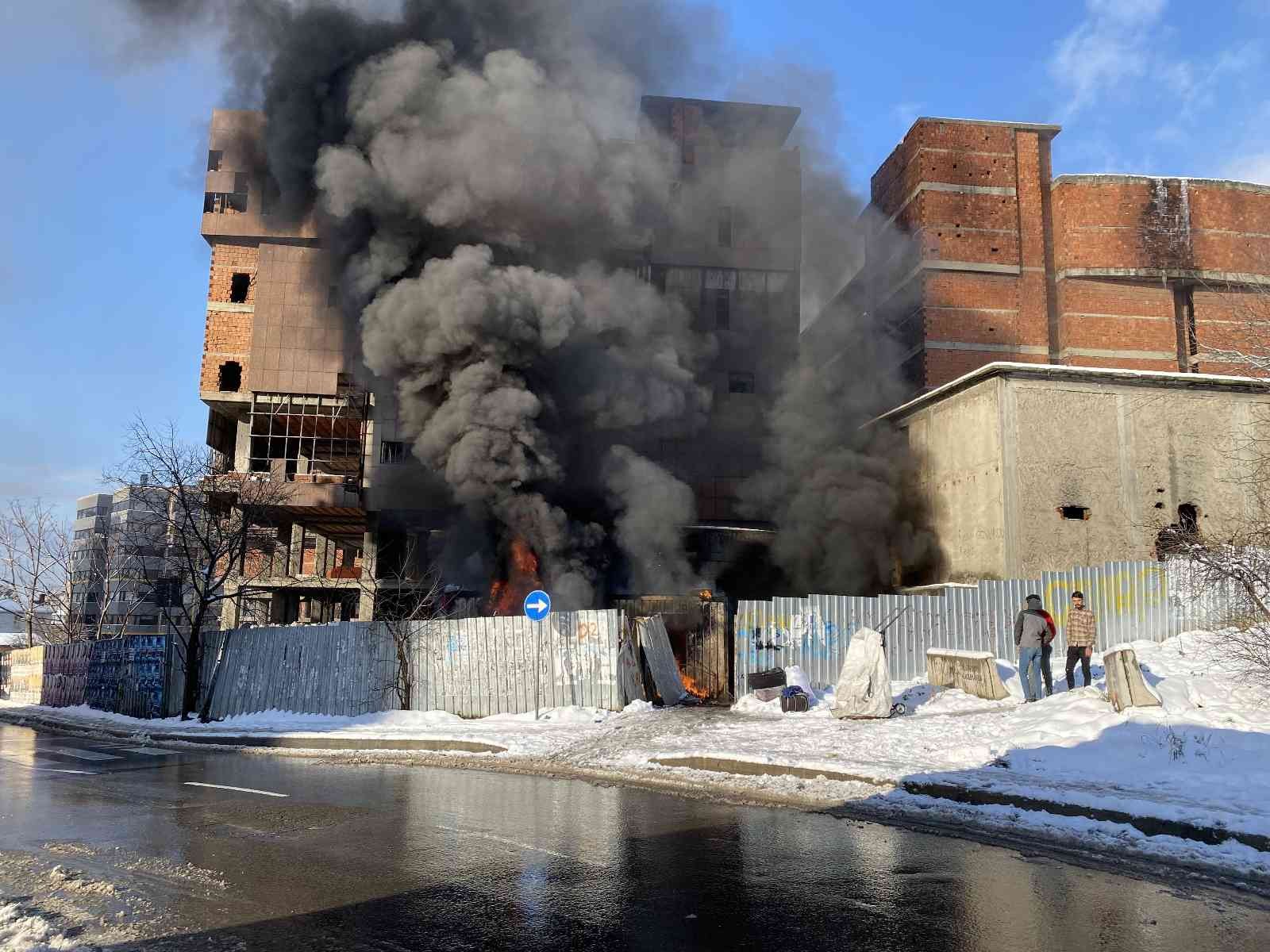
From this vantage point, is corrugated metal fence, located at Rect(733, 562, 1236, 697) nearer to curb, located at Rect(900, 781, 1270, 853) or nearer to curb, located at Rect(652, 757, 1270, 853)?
curb, located at Rect(652, 757, 1270, 853)

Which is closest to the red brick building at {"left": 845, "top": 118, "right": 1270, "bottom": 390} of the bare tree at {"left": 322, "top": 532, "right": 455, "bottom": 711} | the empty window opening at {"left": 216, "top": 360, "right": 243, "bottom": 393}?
the bare tree at {"left": 322, "top": 532, "right": 455, "bottom": 711}

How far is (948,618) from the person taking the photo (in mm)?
14820

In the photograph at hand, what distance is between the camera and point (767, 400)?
3272 cm

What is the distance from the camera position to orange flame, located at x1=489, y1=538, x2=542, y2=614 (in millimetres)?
21500

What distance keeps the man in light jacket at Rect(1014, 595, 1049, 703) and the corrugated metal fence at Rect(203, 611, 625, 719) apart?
18.5 feet

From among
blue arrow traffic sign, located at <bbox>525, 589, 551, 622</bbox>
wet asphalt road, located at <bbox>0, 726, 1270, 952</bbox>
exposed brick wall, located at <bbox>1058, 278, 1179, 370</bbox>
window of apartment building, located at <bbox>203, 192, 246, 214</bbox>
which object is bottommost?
wet asphalt road, located at <bbox>0, 726, 1270, 952</bbox>

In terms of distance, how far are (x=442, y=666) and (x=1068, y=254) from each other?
27.0 m

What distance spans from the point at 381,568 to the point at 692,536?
12117mm

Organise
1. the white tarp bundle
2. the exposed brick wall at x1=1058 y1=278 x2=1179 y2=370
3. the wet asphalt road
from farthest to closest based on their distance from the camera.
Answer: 1. the exposed brick wall at x1=1058 y1=278 x2=1179 y2=370
2. the white tarp bundle
3. the wet asphalt road

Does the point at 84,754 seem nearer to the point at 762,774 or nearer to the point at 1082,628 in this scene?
the point at 762,774

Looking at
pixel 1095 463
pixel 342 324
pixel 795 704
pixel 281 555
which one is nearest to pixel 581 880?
pixel 795 704

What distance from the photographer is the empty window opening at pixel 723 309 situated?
3591 cm

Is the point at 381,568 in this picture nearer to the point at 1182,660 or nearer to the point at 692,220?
the point at 692,220

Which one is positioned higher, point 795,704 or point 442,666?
point 442,666
